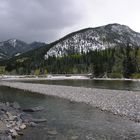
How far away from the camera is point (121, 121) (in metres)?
30.5

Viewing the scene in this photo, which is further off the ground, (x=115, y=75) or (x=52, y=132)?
(x=115, y=75)

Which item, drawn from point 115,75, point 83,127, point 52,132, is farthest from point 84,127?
point 115,75

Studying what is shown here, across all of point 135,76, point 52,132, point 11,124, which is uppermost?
point 135,76

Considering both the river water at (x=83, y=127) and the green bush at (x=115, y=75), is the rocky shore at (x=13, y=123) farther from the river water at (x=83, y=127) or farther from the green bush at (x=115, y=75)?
the green bush at (x=115, y=75)

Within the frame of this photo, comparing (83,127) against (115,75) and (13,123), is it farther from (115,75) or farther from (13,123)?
(115,75)

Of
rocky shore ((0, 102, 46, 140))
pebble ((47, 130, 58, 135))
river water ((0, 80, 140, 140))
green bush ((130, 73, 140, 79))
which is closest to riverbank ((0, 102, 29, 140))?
rocky shore ((0, 102, 46, 140))

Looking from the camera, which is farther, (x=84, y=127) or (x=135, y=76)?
(x=135, y=76)

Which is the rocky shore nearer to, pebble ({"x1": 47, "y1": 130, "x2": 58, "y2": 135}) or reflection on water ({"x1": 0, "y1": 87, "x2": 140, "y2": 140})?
reflection on water ({"x1": 0, "y1": 87, "x2": 140, "y2": 140})

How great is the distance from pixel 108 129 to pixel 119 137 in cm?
301

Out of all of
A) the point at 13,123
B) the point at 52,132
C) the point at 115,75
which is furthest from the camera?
the point at 115,75

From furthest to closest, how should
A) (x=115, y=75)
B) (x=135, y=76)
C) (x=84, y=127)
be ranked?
(x=115, y=75)
(x=135, y=76)
(x=84, y=127)

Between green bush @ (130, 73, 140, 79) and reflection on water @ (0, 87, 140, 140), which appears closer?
reflection on water @ (0, 87, 140, 140)

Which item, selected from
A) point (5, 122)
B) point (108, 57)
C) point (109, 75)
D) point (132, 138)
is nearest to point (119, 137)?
point (132, 138)

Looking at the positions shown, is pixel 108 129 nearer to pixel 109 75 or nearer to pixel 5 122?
pixel 5 122
